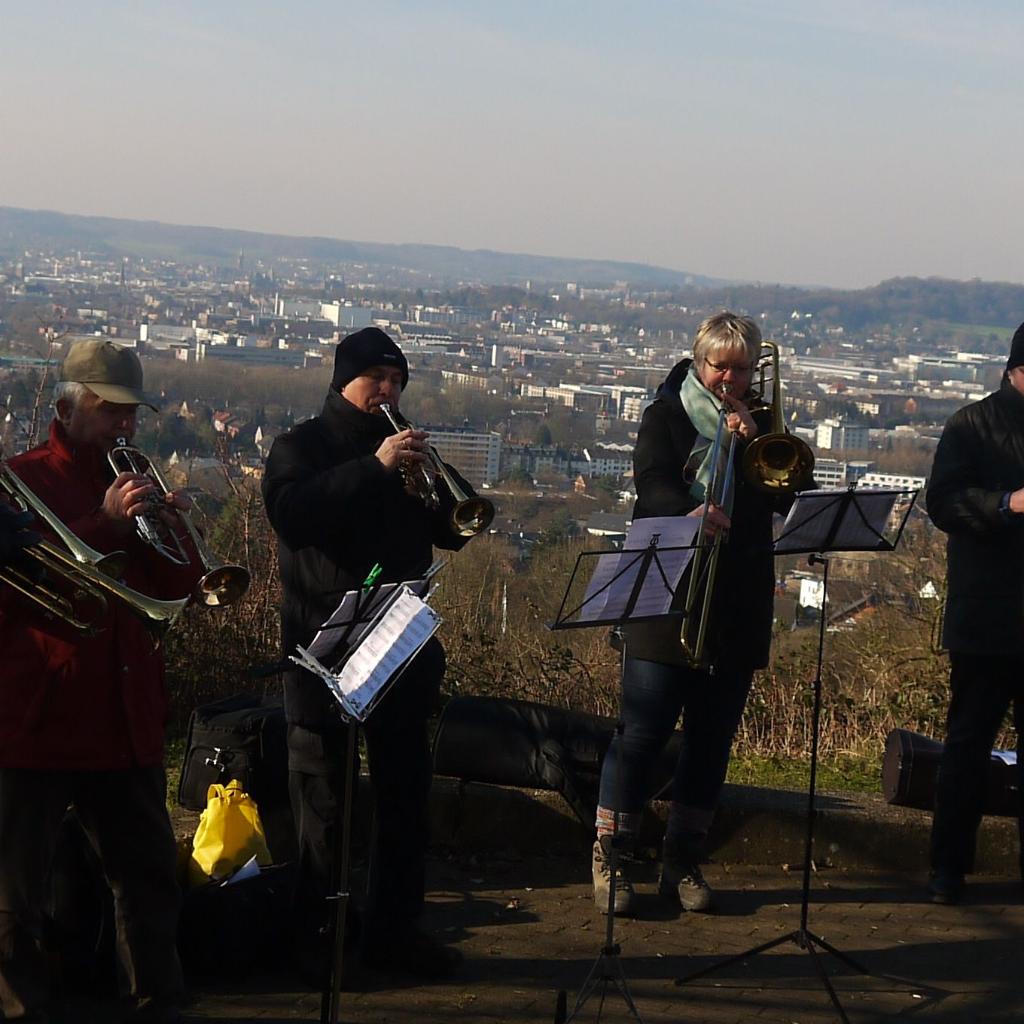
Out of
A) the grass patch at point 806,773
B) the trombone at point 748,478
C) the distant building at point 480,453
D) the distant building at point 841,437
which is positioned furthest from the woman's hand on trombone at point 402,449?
the distant building at point 841,437

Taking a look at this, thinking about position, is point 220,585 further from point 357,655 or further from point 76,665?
point 357,655

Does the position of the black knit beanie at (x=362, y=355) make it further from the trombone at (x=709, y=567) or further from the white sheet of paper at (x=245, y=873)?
the white sheet of paper at (x=245, y=873)

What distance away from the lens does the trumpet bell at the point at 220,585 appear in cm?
404

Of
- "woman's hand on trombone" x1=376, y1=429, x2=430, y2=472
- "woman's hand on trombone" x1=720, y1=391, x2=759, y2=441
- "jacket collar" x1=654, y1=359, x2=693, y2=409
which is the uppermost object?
"jacket collar" x1=654, y1=359, x2=693, y2=409

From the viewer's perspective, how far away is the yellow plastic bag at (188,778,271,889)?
4.97 meters

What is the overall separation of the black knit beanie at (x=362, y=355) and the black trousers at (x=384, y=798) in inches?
35.2

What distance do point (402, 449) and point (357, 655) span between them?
0.98 m

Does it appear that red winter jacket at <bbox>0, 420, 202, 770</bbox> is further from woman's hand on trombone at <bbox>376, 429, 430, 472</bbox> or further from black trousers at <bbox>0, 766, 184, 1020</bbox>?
woman's hand on trombone at <bbox>376, 429, 430, 472</bbox>

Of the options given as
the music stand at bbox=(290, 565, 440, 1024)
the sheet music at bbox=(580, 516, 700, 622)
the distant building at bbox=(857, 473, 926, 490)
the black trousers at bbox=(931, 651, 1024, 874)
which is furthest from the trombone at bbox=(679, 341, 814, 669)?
the music stand at bbox=(290, 565, 440, 1024)

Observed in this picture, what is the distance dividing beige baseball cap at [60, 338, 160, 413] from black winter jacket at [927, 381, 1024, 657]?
298cm

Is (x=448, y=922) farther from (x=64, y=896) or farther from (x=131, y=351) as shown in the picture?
(x=131, y=351)

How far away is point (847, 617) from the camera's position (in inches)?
Result: 440

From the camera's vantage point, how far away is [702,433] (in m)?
5.27

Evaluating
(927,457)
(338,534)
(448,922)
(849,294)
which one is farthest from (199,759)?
(849,294)
